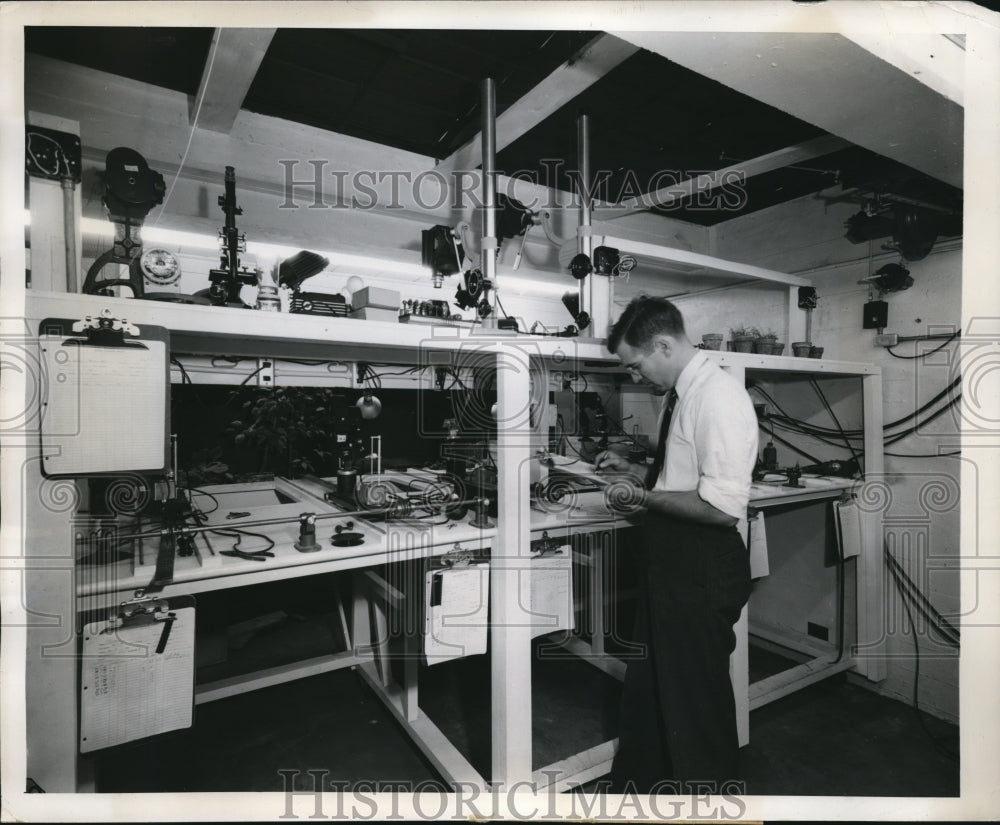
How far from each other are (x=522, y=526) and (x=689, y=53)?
1.50m

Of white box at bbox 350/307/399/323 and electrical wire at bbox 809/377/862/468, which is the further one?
electrical wire at bbox 809/377/862/468

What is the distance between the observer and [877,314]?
117 inches

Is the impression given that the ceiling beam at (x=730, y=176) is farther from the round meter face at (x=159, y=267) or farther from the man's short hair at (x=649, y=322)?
the round meter face at (x=159, y=267)

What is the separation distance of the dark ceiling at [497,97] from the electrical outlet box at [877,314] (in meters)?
0.56

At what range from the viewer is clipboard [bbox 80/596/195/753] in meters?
1.28

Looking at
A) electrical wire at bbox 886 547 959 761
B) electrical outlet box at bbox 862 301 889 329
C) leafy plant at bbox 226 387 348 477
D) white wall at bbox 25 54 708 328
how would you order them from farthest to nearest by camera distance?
leafy plant at bbox 226 387 348 477 → electrical outlet box at bbox 862 301 889 329 → white wall at bbox 25 54 708 328 → electrical wire at bbox 886 547 959 761

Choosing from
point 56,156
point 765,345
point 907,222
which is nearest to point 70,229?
point 56,156

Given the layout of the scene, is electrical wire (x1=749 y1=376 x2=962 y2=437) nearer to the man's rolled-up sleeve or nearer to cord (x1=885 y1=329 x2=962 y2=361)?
cord (x1=885 y1=329 x2=962 y2=361)

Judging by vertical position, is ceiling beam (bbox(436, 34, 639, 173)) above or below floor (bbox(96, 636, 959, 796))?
above

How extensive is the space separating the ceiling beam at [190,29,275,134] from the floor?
2570mm

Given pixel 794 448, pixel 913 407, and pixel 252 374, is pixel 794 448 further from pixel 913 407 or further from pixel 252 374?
pixel 252 374

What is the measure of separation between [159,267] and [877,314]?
3.43 m

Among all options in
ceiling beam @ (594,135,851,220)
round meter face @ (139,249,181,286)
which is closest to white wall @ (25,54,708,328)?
ceiling beam @ (594,135,851,220)

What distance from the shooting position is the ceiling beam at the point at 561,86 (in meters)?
2.13
